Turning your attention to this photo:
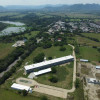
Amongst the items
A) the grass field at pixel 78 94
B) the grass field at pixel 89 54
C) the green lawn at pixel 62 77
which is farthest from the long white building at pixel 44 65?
the grass field at pixel 78 94

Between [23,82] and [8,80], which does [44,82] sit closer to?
[23,82]

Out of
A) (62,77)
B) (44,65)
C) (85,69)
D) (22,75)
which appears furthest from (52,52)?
(22,75)

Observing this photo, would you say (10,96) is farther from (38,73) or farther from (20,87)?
(38,73)

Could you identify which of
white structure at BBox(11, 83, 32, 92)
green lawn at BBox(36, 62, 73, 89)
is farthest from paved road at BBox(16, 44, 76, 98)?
white structure at BBox(11, 83, 32, 92)

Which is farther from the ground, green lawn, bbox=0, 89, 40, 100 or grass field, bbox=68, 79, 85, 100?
grass field, bbox=68, 79, 85, 100

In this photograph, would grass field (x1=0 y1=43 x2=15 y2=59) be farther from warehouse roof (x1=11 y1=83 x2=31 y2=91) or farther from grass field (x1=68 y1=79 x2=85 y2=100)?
grass field (x1=68 y1=79 x2=85 y2=100)

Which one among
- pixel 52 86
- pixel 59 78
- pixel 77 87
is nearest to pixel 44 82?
pixel 52 86

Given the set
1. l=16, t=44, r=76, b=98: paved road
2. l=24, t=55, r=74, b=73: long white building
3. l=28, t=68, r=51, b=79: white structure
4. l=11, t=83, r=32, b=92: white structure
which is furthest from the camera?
Answer: l=24, t=55, r=74, b=73: long white building

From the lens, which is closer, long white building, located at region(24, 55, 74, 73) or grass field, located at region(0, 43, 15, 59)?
long white building, located at region(24, 55, 74, 73)

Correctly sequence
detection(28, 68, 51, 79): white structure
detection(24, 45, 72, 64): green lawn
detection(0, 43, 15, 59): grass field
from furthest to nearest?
detection(0, 43, 15, 59): grass field
detection(24, 45, 72, 64): green lawn
detection(28, 68, 51, 79): white structure
